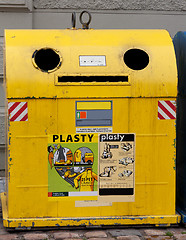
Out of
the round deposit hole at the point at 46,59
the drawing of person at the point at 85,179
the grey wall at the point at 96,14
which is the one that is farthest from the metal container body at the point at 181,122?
the grey wall at the point at 96,14

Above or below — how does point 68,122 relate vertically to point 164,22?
below

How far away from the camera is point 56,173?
3.56 meters

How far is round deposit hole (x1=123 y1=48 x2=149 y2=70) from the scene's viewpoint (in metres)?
3.76

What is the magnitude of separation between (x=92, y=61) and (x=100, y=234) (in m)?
1.42

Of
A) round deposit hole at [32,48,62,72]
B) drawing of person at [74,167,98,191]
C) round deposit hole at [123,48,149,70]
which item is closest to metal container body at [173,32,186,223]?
round deposit hole at [123,48,149,70]

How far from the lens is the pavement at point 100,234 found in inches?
137

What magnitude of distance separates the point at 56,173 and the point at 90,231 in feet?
1.86

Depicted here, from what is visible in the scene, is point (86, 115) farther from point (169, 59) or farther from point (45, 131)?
point (169, 59)

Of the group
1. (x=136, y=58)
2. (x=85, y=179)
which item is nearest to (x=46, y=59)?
(x=136, y=58)

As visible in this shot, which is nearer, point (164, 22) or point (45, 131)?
point (45, 131)

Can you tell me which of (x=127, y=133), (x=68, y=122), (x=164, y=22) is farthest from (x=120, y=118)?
→ (x=164, y=22)

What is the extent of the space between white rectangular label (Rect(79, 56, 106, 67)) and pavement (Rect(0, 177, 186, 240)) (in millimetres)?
1379

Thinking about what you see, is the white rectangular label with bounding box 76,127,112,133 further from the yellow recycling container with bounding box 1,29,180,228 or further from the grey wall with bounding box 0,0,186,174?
the grey wall with bounding box 0,0,186,174

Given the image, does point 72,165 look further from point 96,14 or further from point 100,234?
point 96,14
